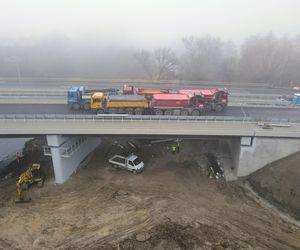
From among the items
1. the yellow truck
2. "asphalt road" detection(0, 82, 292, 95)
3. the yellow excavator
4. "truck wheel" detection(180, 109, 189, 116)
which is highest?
the yellow truck

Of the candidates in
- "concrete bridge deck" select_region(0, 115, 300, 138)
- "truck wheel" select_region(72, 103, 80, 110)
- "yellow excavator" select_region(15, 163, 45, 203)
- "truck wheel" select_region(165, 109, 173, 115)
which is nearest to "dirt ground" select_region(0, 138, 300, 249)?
"yellow excavator" select_region(15, 163, 45, 203)

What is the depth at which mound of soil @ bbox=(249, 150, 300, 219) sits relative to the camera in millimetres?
25141

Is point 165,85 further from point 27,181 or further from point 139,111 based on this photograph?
point 27,181

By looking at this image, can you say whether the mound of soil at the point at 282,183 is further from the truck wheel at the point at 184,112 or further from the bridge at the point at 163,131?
the truck wheel at the point at 184,112

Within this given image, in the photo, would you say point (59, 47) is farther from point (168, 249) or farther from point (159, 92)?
point (168, 249)

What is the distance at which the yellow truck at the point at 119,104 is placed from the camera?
33.0 m

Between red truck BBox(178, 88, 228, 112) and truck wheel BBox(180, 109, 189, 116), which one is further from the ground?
red truck BBox(178, 88, 228, 112)

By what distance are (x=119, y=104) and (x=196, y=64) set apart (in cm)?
4769

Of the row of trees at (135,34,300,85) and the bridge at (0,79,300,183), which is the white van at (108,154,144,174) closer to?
the bridge at (0,79,300,183)

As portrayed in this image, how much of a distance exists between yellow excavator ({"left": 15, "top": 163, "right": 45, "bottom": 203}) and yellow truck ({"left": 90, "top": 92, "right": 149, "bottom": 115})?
32.7 ft

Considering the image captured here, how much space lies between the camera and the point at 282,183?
2681cm

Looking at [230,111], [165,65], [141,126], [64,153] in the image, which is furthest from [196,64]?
[64,153]

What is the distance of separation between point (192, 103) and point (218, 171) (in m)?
9.08

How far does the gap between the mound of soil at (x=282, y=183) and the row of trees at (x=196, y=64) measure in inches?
1658
